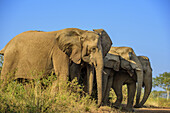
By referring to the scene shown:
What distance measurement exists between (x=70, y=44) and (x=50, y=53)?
0.73m

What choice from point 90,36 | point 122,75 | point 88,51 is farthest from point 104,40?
point 122,75

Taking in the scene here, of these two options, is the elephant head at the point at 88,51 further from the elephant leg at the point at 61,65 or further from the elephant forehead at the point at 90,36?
the elephant leg at the point at 61,65

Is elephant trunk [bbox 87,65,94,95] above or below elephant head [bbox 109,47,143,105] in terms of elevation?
below

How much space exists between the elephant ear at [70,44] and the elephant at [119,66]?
3159 mm

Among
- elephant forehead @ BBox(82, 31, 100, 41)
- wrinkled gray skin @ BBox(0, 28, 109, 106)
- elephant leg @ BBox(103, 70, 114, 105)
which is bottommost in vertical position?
elephant leg @ BBox(103, 70, 114, 105)

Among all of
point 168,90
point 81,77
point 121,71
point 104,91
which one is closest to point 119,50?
point 121,71

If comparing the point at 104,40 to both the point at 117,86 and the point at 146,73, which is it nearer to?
the point at 117,86

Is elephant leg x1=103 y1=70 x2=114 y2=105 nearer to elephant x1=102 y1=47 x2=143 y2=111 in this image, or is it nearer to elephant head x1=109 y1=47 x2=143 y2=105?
elephant x1=102 y1=47 x2=143 y2=111

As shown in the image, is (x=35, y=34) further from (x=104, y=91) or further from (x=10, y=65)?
(x=104, y=91)

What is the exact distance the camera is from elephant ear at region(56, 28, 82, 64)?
1067 centimetres

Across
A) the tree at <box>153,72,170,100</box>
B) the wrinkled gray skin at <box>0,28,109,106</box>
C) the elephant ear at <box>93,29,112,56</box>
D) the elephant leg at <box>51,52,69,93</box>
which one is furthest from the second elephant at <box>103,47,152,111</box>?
the tree at <box>153,72,170,100</box>

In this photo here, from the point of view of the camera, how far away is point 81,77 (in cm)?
1208

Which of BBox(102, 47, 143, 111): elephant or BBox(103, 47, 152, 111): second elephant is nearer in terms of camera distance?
BBox(102, 47, 143, 111): elephant

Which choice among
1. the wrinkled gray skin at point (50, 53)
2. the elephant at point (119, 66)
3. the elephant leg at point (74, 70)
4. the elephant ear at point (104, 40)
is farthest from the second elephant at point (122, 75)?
the wrinkled gray skin at point (50, 53)
